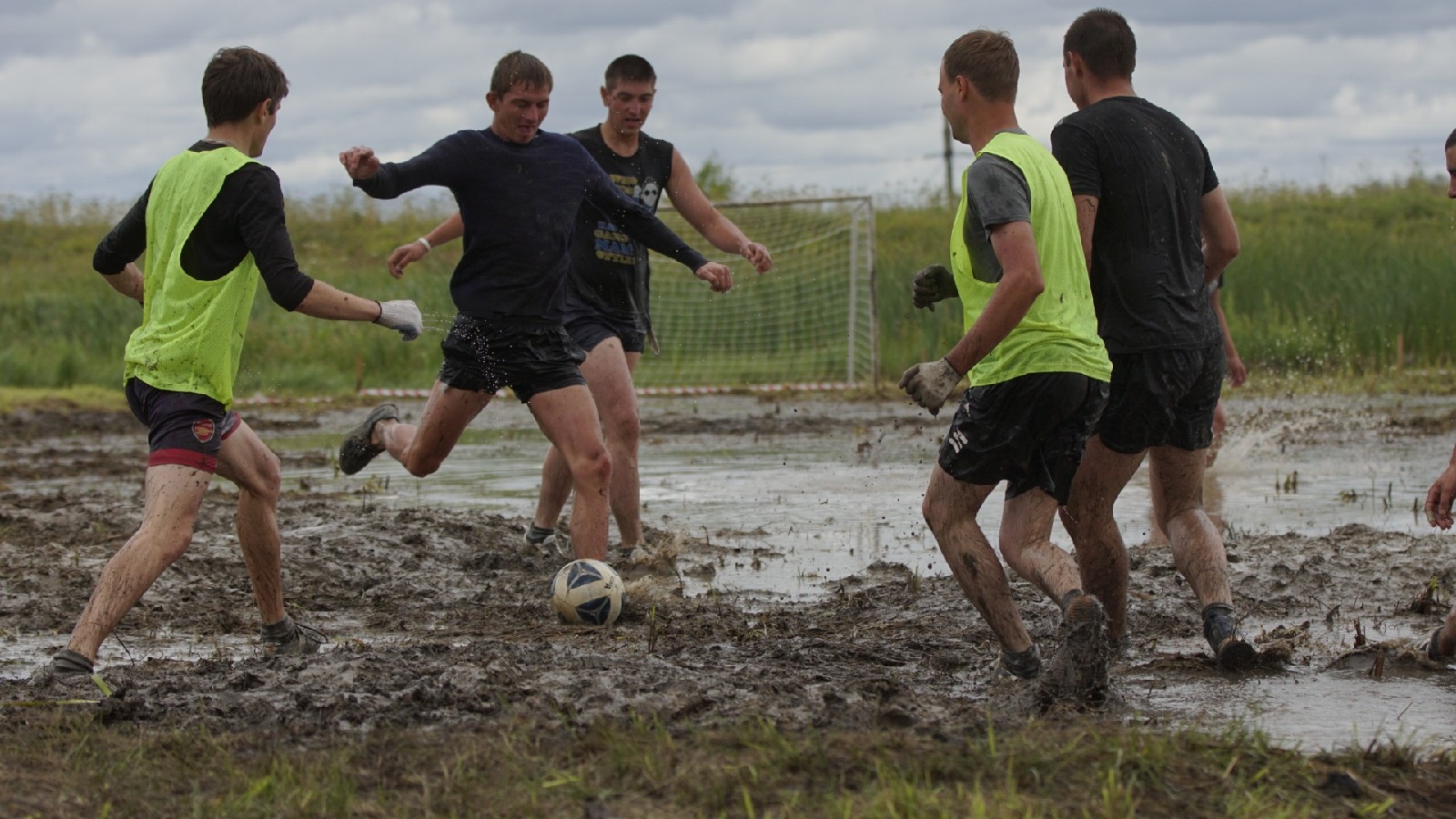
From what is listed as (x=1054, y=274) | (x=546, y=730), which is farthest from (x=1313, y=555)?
(x=546, y=730)

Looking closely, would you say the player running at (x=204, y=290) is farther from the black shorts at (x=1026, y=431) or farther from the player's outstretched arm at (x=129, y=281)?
Answer: the black shorts at (x=1026, y=431)

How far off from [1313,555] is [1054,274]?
3.01 m

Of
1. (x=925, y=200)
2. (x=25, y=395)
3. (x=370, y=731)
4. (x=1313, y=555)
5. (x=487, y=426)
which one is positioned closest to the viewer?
(x=370, y=731)

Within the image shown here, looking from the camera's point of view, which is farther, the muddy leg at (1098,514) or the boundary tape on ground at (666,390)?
the boundary tape on ground at (666,390)

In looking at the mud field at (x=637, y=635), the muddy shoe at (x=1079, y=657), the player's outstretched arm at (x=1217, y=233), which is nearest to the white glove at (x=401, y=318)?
the mud field at (x=637, y=635)

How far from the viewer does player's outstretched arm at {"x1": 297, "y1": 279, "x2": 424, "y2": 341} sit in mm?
5215

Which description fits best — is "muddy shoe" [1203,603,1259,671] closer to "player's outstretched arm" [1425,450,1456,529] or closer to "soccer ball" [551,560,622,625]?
"player's outstretched arm" [1425,450,1456,529]

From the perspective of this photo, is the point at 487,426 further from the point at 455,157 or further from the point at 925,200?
the point at 925,200

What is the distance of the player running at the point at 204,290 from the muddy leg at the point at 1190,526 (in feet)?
8.75

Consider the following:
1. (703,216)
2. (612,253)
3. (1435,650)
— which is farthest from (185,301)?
(1435,650)

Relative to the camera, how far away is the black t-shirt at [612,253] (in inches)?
309

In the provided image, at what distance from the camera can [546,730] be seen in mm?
4043

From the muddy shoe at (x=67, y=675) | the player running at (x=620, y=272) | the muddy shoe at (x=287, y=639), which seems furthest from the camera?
the player running at (x=620, y=272)

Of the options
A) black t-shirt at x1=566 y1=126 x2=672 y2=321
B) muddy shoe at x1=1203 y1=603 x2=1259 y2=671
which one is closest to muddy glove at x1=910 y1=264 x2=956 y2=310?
muddy shoe at x1=1203 y1=603 x2=1259 y2=671
